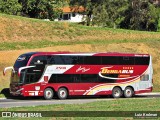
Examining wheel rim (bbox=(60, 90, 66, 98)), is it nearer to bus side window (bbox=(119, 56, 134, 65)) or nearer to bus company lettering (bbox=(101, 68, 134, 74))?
bus company lettering (bbox=(101, 68, 134, 74))

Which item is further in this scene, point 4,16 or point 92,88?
point 4,16

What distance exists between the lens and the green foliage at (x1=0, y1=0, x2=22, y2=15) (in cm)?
6204

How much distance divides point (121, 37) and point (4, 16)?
46.7 ft

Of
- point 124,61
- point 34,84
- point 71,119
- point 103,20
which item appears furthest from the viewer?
point 103,20

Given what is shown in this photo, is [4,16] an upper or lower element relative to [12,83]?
upper

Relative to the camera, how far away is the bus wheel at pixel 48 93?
112ft

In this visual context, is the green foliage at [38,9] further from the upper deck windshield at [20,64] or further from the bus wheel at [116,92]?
the upper deck windshield at [20,64]

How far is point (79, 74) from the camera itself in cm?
3522

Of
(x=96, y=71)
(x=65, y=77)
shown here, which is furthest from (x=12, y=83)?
(x=96, y=71)

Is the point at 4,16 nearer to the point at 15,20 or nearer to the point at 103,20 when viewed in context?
the point at 15,20

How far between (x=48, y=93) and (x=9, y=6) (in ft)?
101

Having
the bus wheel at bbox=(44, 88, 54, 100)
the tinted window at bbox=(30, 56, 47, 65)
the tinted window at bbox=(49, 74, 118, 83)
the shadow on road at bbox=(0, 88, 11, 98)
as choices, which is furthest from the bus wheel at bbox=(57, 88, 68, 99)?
the shadow on road at bbox=(0, 88, 11, 98)

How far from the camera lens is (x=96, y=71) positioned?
35.8 m

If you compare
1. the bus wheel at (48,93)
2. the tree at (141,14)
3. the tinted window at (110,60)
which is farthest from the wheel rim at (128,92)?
the tree at (141,14)
